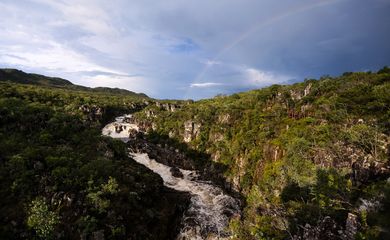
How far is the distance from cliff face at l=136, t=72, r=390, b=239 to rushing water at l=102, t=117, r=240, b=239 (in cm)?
535

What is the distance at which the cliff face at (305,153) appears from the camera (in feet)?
96.4

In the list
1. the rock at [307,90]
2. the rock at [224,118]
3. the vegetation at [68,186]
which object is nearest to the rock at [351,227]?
the vegetation at [68,186]

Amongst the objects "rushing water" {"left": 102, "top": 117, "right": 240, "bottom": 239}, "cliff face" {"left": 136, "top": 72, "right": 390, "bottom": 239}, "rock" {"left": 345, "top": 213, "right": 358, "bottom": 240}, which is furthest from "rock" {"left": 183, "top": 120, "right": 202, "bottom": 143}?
"rock" {"left": 345, "top": 213, "right": 358, "bottom": 240}

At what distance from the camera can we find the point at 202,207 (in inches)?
2055

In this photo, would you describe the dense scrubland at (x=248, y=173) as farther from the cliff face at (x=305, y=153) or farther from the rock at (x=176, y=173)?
the rock at (x=176, y=173)

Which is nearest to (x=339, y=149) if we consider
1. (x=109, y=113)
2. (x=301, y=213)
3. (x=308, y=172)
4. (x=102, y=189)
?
(x=308, y=172)

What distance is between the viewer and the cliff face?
29.4m

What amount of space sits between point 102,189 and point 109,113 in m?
98.0

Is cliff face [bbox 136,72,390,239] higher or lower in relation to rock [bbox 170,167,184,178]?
higher

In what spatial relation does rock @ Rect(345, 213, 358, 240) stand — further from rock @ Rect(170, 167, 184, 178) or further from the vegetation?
rock @ Rect(170, 167, 184, 178)

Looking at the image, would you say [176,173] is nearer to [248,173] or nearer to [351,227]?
[248,173]

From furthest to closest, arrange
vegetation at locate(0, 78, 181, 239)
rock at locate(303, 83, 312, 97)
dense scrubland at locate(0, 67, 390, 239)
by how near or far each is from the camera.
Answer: rock at locate(303, 83, 312, 97)
vegetation at locate(0, 78, 181, 239)
dense scrubland at locate(0, 67, 390, 239)

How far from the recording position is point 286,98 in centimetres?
7475

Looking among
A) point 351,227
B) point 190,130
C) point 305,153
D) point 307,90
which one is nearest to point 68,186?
point 351,227
